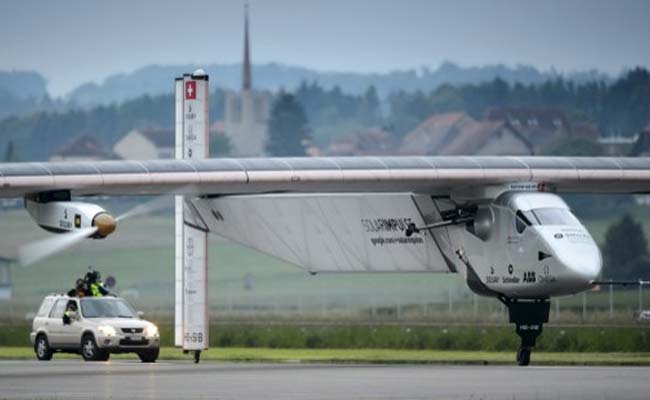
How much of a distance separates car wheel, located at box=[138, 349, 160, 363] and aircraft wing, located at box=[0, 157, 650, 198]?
3.77m

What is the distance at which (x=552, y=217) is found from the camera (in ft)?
144

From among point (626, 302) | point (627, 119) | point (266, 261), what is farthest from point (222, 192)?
point (627, 119)

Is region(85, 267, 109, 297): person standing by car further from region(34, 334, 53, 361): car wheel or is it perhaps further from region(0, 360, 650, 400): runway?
region(0, 360, 650, 400): runway

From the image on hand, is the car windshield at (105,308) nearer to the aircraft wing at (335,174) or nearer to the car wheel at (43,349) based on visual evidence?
the car wheel at (43,349)

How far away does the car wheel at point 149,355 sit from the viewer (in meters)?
45.8

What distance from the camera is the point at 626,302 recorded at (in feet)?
251

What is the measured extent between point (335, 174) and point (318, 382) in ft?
34.0

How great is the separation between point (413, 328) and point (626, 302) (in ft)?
69.1

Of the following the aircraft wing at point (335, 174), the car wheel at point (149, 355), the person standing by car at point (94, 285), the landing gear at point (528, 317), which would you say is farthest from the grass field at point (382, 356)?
the aircraft wing at point (335, 174)

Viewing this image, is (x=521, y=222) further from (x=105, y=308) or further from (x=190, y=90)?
(x=105, y=308)

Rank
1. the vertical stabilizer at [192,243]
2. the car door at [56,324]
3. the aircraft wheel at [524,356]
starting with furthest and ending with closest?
1. the vertical stabilizer at [192,243]
2. the car door at [56,324]
3. the aircraft wheel at [524,356]

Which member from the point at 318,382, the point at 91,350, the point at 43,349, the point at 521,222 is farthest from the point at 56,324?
the point at 318,382

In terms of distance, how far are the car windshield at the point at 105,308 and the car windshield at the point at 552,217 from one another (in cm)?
1001

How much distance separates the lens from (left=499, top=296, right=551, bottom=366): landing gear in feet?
145
